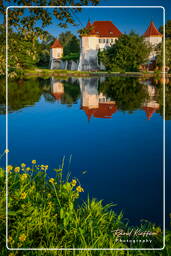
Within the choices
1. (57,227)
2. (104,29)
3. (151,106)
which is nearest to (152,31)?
(104,29)

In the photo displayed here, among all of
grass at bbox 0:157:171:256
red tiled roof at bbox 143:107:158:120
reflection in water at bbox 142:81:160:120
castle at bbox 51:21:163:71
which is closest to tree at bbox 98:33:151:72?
castle at bbox 51:21:163:71

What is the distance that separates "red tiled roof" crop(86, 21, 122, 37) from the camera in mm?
3013

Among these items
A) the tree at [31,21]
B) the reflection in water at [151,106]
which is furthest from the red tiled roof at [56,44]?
the reflection in water at [151,106]

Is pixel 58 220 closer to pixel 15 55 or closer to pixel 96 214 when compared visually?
pixel 96 214

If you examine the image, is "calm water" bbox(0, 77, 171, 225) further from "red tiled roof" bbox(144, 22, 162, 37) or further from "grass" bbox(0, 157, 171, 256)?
"red tiled roof" bbox(144, 22, 162, 37)

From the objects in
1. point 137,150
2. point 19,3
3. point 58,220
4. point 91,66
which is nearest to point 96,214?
point 58,220

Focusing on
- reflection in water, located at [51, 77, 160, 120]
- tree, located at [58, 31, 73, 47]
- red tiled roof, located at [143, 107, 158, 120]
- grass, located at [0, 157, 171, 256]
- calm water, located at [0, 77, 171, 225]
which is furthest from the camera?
red tiled roof, located at [143, 107, 158, 120]

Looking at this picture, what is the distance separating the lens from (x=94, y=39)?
3469 mm

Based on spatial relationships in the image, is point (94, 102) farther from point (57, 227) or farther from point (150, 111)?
point (150, 111)

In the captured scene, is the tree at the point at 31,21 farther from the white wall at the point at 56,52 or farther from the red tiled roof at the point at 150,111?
the red tiled roof at the point at 150,111

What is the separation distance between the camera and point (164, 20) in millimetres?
2715

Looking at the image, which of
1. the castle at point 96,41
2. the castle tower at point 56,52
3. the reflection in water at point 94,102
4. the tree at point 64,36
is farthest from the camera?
the reflection in water at point 94,102

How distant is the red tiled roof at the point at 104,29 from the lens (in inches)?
Answer: 119

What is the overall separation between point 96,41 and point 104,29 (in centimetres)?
50
